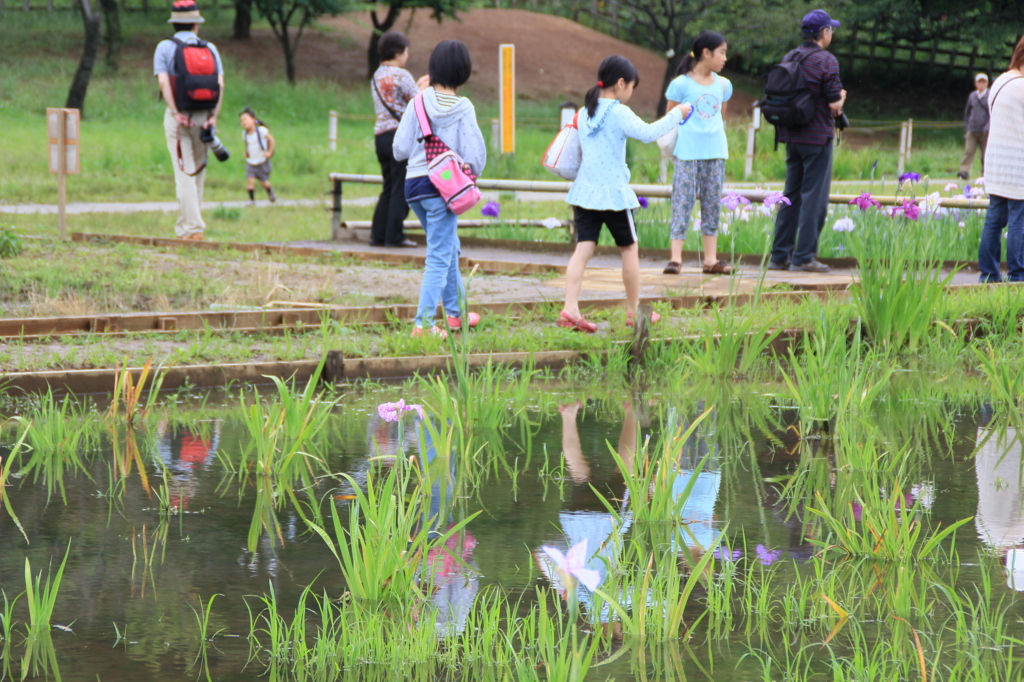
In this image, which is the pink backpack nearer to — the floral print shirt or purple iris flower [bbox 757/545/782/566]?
purple iris flower [bbox 757/545/782/566]

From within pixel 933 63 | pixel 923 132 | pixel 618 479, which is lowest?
pixel 618 479

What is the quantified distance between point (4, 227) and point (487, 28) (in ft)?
135

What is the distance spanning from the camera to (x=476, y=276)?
8.68 metres

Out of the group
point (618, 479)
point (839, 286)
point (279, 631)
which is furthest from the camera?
point (839, 286)

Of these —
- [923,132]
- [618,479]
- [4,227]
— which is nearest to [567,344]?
[618,479]

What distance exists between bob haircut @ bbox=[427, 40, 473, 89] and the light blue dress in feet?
2.58

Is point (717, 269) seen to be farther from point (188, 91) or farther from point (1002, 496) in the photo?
point (1002, 496)

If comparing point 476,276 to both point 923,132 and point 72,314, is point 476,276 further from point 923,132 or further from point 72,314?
point 923,132

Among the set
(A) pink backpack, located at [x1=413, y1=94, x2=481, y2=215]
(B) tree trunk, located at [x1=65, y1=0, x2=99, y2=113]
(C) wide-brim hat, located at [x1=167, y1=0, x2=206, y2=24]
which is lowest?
(A) pink backpack, located at [x1=413, y1=94, x2=481, y2=215]

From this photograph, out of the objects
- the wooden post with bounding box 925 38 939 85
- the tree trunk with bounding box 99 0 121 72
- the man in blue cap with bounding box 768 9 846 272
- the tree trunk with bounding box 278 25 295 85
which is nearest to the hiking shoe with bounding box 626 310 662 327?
the man in blue cap with bounding box 768 9 846 272

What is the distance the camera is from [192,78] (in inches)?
380

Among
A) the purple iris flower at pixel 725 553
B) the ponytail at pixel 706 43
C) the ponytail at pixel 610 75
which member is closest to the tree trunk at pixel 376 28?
the ponytail at pixel 706 43

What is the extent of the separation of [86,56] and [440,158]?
23917 mm

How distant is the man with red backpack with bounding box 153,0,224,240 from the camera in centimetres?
966
